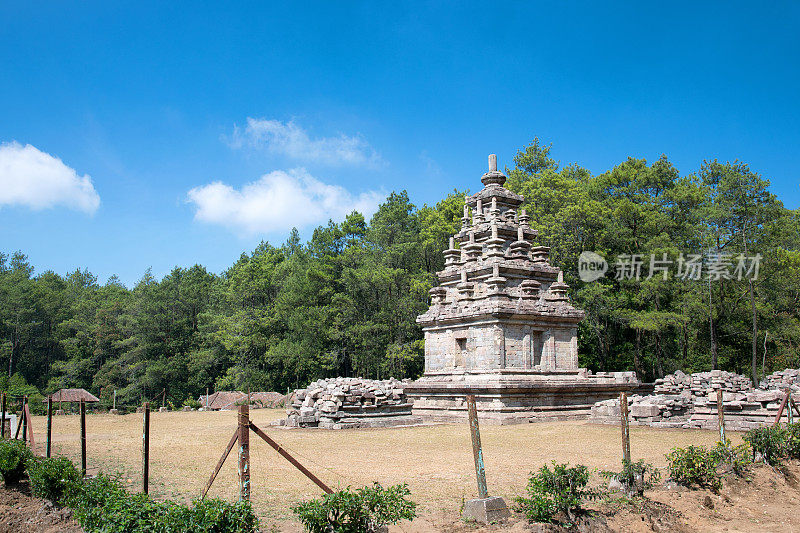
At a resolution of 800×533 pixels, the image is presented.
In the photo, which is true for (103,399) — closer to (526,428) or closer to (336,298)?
(336,298)

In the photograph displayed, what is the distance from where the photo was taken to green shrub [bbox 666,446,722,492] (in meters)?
8.37

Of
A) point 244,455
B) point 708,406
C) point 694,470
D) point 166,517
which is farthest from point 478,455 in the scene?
point 708,406

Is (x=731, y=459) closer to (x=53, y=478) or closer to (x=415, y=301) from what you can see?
(x=53, y=478)

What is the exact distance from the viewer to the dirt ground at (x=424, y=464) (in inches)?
293

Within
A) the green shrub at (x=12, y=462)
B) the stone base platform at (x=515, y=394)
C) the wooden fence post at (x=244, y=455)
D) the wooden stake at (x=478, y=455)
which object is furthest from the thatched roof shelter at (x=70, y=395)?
the wooden stake at (x=478, y=455)

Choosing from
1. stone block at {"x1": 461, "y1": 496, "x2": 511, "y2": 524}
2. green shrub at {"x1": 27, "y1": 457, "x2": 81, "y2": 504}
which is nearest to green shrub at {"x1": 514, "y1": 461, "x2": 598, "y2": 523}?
stone block at {"x1": 461, "y1": 496, "x2": 511, "y2": 524}

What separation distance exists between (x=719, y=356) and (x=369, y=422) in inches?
979

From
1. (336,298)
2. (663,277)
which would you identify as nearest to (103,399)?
(336,298)

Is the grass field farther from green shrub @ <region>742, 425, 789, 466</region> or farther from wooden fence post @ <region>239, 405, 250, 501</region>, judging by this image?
green shrub @ <region>742, 425, 789, 466</region>

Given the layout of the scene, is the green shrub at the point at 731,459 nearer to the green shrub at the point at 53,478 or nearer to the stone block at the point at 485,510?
the stone block at the point at 485,510

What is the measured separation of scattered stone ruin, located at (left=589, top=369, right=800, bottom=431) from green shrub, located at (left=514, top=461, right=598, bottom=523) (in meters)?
11.8

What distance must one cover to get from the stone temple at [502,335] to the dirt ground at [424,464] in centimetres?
232

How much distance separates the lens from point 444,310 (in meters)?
24.2

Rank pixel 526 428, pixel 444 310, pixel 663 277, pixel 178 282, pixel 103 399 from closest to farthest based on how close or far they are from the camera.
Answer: pixel 526 428, pixel 444 310, pixel 663 277, pixel 103 399, pixel 178 282
